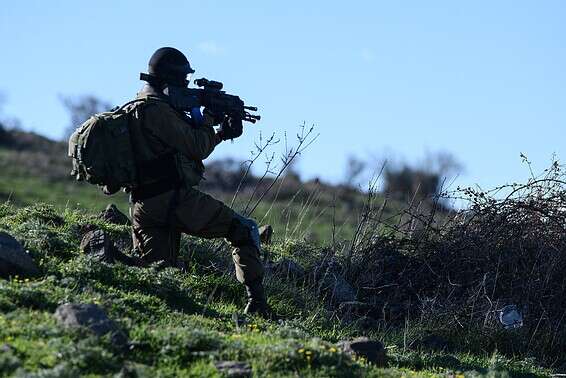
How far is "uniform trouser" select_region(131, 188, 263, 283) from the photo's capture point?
30.4ft

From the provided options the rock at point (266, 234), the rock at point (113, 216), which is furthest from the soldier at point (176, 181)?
the rock at point (266, 234)

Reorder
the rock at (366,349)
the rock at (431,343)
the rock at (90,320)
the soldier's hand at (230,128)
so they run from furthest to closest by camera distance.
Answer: the rock at (431,343) → the soldier's hand at (230,128) → the rock at (366,349) → the rock at (90,320)

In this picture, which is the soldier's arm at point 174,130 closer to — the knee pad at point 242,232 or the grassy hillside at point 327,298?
the knee pad at point 242,232

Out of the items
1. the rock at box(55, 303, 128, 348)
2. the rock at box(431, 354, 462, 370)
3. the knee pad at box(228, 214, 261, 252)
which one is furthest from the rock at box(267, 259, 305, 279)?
the rock at box(55, 303, 128, 348)

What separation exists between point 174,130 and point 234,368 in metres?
2.78

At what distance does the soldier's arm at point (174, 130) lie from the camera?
355 inches

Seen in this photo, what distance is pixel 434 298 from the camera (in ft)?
35.5

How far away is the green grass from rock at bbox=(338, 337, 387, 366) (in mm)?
122

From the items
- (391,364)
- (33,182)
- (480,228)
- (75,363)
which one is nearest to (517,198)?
(480,228)

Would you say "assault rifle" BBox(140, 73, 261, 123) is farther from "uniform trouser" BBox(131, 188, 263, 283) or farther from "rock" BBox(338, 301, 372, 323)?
"rock" BBox(338, 301, 372, 323)

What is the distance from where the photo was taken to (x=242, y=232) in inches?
369

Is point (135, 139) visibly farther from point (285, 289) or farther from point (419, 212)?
point (419, 212)

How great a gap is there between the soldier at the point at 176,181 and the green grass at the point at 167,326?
415 mm

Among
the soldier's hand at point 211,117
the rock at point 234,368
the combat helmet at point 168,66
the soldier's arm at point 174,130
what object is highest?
the combat helmet at point 168,66
